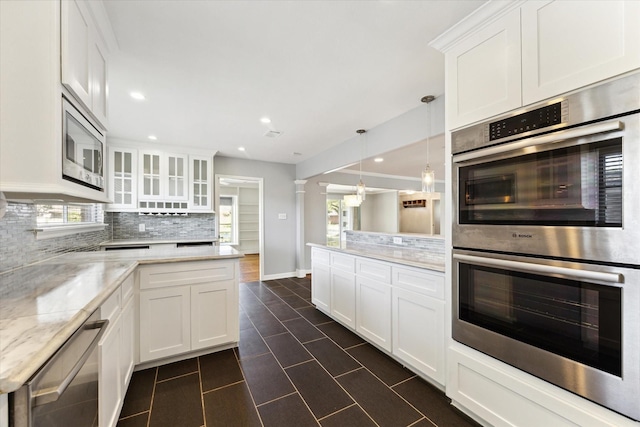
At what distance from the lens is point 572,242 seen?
3.87 feet

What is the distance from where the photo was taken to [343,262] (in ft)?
9.80

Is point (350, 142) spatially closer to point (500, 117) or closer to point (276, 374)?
point (500, 117)

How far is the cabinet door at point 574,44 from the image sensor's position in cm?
104

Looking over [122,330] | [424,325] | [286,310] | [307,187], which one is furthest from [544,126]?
[307,187]

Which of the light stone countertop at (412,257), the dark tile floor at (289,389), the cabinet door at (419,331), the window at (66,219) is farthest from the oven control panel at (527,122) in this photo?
the window at (66,219)

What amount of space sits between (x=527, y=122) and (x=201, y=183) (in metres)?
4.48

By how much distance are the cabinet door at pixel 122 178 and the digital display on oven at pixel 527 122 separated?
4698mm

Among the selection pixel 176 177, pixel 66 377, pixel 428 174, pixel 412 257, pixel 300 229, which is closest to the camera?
pixel 66 377

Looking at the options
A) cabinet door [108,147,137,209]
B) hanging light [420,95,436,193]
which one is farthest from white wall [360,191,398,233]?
cabinet door [108,147,137,209]

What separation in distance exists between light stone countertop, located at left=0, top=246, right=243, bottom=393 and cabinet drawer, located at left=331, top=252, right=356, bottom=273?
1.94 meters

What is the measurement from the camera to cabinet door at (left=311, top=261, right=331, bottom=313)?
327cm

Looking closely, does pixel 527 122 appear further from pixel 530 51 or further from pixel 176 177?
pixel 176 177

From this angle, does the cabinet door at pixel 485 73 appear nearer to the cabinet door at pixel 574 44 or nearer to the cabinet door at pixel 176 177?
the cabinet door at pixel 574 44

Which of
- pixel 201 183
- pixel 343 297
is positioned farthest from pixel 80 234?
pixel 343 297
